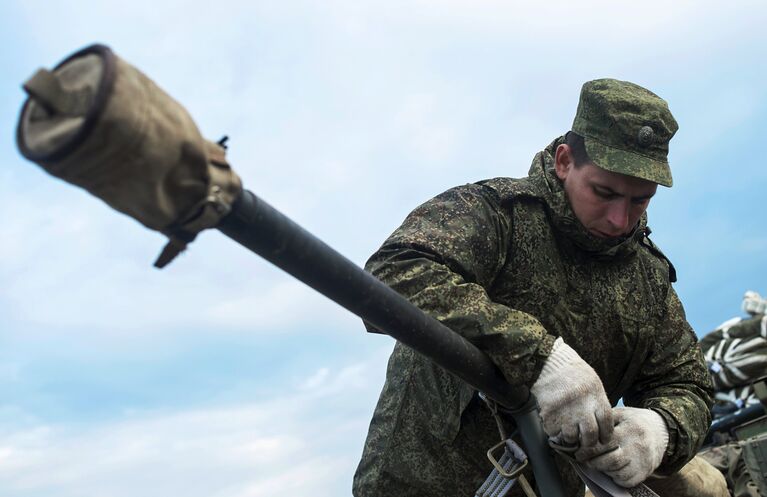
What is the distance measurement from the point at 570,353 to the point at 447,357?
666mm

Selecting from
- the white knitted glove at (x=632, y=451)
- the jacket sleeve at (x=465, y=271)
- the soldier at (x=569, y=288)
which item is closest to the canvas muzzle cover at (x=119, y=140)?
the jacket sleeve at (x=465, y=271)

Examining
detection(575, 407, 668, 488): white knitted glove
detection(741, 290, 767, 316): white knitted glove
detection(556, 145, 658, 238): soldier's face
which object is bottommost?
detection(575, 407, 668, 488): white knitted glove

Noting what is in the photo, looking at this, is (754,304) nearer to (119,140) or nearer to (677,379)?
(677,379)

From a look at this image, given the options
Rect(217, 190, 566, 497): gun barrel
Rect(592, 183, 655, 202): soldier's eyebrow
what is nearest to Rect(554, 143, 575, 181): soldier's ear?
Rect(592, 183, 655, 202): soldier's eyebrow

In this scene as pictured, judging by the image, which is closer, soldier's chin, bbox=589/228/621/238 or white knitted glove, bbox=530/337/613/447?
white knitted glove, bbox=530/337/613/447

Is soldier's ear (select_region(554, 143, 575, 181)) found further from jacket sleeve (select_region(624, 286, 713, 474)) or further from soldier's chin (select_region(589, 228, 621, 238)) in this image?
jacket sleeve (select_region(624, 286, 713, 474))

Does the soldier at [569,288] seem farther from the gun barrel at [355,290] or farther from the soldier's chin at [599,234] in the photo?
the gun barrel at [355,290]

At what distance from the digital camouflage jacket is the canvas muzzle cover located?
1834 millimetres

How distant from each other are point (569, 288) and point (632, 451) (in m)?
0.85

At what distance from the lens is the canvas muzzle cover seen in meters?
1.81

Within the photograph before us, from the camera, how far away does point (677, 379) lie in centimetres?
464

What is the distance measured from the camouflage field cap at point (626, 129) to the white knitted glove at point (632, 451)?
1047mm

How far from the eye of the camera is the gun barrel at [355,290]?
2.28m

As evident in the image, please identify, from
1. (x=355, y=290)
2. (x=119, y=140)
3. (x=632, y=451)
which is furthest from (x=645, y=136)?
(x=119, y=140)
